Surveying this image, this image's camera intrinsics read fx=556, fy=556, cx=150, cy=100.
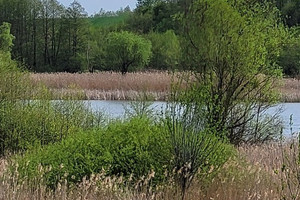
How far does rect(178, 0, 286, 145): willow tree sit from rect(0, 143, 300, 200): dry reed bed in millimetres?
3710

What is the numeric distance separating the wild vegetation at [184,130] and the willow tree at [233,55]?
0.02 m

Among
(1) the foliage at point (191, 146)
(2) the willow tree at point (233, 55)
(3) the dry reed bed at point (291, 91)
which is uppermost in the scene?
(2) the willow tree at point (233, 55)

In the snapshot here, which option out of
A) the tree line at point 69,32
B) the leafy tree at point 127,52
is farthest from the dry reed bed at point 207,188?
the tree line at point 69,32

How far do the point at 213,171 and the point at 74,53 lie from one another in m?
45.6

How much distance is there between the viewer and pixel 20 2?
181 ft

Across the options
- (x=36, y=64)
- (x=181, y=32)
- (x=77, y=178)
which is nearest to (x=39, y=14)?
(x=36, y=64)

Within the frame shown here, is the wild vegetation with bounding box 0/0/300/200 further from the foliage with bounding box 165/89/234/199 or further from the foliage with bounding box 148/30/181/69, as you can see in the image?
the foliage with bounding box 148/30/181/69

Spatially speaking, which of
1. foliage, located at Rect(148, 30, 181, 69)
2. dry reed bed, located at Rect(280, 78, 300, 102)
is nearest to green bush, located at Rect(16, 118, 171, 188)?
dry reed bed, located at Rect(280, 78, 300, 102)

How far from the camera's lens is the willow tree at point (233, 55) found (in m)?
11.4

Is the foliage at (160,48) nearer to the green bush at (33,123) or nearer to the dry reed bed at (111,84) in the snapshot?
the dry reed bed at (111,84)

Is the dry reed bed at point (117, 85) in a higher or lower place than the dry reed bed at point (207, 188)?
lower

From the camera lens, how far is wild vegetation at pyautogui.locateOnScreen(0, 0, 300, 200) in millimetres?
6641

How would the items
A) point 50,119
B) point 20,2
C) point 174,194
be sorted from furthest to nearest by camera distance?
1. point 20,2
2. point 50,119
3. point 174,194

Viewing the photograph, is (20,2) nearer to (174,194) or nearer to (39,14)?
(39,14)
